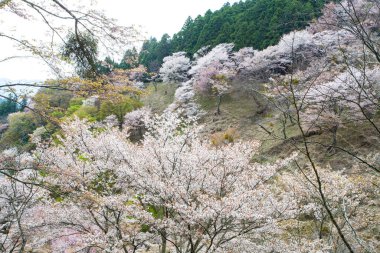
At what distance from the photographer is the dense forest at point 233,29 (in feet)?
94.5

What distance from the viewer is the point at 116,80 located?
16.8 feet

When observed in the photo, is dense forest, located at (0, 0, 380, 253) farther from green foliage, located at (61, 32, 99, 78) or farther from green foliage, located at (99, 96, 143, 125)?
green foliage, located at (99, 96, 143, 125)

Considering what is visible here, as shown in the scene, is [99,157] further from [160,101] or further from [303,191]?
[160,101]

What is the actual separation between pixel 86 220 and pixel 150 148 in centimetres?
345

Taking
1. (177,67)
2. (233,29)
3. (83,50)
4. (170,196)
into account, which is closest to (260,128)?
(170,196)

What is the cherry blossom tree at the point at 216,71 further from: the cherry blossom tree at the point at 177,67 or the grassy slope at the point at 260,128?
the cherry blossom tree at the point at 177,67

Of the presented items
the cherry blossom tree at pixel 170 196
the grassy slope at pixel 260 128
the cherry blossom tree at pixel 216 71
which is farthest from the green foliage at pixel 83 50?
the cherry blossom tree at pixel 216 71

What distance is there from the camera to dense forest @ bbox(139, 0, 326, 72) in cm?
2880

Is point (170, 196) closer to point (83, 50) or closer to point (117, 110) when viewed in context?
point (83, 50)

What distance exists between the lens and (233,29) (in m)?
34.4

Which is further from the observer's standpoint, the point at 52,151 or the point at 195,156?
the point at 52,151

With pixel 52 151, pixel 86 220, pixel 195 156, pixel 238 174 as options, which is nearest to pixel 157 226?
pixel 195 156

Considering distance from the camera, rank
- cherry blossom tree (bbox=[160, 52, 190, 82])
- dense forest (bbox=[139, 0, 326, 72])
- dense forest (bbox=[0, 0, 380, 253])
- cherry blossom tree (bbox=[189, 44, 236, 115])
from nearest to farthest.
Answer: dense forest (bbox=[0, 0, 380, 253]) < cherry blossom tree (bbox=[189, 44, 236, 115]) < dense forest (bbox=[139, 0, 326, 72]) < cherry blossom tree (bbox=[160, 52, 190, 82])

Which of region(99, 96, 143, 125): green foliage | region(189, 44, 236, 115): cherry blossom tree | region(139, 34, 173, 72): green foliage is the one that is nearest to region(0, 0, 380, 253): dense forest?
region(189, 44, 236, 115): cherry blossom tree
